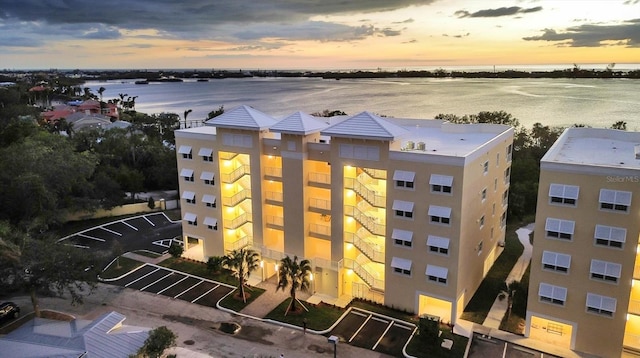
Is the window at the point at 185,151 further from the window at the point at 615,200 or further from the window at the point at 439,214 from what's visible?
the window at the point at 615,200

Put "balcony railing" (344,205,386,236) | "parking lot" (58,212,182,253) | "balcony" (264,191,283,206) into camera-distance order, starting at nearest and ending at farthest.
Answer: "balcony railing" (344,205,386,236) < "balcony" (264,191,283,206) < "parking lot" (58,212,182,253)

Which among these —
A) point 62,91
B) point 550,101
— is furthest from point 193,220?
point 62,91

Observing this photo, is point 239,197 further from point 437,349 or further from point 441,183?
point 437,349

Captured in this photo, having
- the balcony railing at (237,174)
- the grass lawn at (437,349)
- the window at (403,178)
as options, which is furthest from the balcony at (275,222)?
the grass lawn at (437,349)

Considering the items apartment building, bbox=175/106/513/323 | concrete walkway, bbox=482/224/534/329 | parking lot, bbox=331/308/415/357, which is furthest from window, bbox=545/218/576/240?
parking lot, bbox=331/308/415/357

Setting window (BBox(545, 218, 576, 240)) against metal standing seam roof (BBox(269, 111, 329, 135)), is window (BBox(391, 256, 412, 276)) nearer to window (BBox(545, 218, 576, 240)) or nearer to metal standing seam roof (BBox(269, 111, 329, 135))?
window (BBox(545, 218, 576, 240))

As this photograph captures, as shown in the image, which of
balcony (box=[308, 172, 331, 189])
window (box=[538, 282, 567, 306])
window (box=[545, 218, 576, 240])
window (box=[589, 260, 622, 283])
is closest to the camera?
window (box=[589, 260, 622, 283])

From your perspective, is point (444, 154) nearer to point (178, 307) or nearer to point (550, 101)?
point (178, 307)
